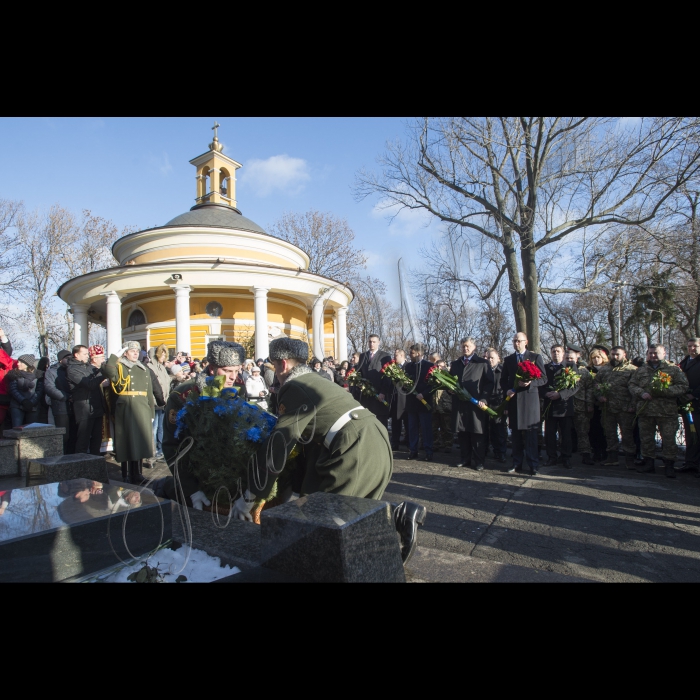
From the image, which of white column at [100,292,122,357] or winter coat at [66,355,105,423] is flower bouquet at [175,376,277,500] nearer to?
winter coat at [66,355,105,423]

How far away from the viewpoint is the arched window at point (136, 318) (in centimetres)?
2669

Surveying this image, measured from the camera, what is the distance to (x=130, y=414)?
7.35m

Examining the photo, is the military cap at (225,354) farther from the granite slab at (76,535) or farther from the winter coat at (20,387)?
the winter coat at (20,387)

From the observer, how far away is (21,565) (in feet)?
10.2

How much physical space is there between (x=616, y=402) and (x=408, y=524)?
6688 millimetres

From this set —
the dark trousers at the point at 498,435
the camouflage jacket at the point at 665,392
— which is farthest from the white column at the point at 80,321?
the camouflage jacket at the point at 665,392

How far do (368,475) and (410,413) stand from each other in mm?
6404

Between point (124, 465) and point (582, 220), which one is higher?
point (582, 220)

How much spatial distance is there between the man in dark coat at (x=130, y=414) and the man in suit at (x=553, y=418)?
256 inches

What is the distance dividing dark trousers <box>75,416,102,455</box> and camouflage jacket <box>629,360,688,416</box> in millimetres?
9039

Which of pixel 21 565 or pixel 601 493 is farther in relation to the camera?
pixel 601 493

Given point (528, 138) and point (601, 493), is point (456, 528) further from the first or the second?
point (528, 138)

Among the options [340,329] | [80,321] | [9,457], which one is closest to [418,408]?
[9,457]

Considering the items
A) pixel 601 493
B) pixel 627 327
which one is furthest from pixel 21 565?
pixel 627 327
